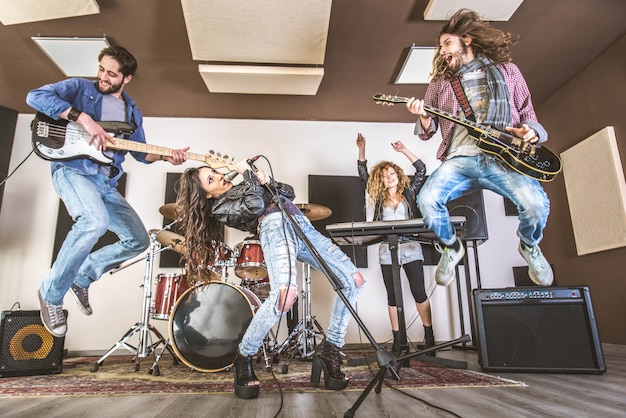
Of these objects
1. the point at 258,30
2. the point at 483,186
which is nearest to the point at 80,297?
the point at 258,30

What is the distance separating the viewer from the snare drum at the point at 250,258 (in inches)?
126

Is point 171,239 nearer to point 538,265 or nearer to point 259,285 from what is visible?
point 259,285

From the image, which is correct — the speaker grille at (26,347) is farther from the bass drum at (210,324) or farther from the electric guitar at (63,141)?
the electric guitar at (63,141)

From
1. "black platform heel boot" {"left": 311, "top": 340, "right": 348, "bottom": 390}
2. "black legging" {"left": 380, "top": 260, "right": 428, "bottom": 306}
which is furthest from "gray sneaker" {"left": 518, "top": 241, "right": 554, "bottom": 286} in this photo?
"black legging" {"left": 380, "top": 260, "right": 428, "bottom": 306}

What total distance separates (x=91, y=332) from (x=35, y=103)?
2892 mm

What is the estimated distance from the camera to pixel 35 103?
7.76ft

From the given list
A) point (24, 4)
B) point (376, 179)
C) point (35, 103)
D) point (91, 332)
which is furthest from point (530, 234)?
point (91, 332)

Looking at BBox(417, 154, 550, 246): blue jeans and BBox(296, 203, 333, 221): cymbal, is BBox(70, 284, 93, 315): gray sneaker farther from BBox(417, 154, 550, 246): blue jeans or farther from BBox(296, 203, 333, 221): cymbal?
BBox(417, 154, 550, 246): blue jeans

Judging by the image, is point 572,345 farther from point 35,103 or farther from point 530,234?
point 35,103

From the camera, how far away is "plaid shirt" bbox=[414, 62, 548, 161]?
6.95 ft

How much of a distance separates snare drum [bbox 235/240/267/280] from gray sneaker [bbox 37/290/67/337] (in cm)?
126

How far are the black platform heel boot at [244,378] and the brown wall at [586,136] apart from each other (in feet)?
12.2

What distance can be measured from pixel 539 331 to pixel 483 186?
3.62ft

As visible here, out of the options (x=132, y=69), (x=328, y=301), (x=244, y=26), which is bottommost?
(x=328, y=301)
